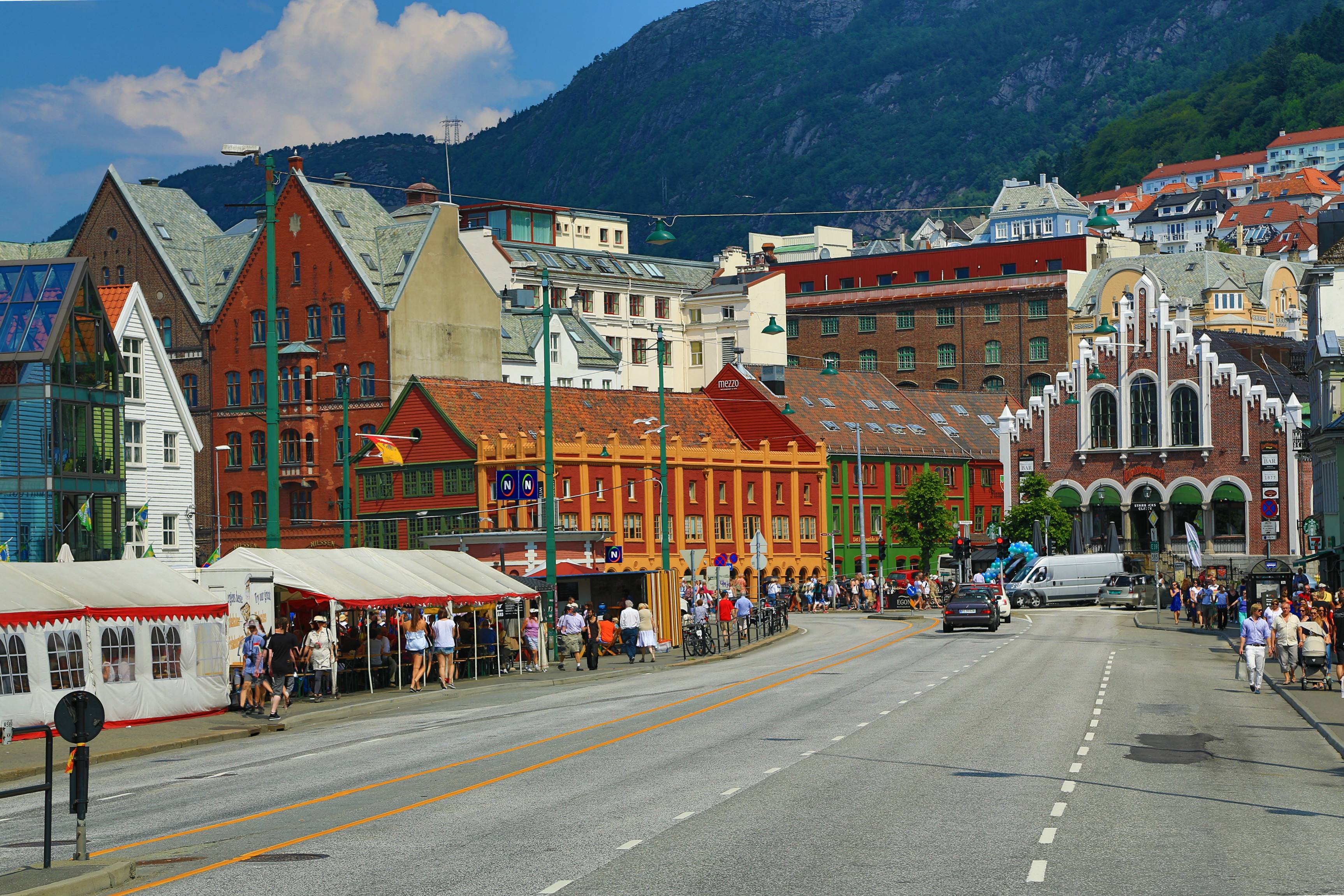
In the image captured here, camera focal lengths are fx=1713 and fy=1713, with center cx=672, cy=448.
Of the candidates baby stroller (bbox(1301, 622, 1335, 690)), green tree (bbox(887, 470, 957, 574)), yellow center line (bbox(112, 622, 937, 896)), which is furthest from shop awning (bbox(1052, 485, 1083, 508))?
yellow center line (bbox(112, 622, 937, 896))

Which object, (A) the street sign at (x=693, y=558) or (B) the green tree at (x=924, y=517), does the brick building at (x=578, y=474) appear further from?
(A) the street sign at (x=693, y=558)

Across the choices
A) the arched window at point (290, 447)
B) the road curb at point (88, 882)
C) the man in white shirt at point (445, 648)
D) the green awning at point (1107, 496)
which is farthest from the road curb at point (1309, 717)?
the green awning at point (1107, 496)

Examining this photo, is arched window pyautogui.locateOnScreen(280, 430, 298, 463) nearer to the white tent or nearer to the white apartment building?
the white apartment building

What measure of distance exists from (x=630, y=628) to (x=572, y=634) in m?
2.16

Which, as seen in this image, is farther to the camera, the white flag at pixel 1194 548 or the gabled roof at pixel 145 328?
the white flag at pixel 1194 548

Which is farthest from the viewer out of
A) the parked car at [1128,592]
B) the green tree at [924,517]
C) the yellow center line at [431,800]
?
the green tree at [924,517]

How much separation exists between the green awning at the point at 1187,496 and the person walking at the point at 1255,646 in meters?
64.5

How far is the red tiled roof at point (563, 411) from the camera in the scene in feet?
263

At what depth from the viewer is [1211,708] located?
102 feet

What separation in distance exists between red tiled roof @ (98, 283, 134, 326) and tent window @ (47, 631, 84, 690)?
3211 cm

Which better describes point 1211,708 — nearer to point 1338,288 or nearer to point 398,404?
point 1338,288

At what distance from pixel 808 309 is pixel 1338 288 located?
8284 centimetres

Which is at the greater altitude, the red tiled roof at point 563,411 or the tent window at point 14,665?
the red tiled roof at point 563,411

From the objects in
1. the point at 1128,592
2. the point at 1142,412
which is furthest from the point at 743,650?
the point at 1142,412
